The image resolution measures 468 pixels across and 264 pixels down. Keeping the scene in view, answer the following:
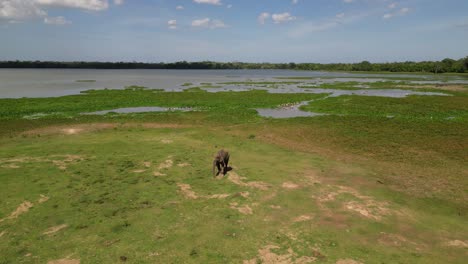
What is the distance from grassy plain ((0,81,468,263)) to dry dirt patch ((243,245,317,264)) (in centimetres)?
4

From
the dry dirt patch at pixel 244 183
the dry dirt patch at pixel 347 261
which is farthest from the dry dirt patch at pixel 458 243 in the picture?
the dry dirt patch at pixel 244 183

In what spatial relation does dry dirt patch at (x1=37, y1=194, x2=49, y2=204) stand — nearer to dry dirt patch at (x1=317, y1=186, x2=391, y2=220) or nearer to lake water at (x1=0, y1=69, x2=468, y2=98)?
dry dirt patch at (x1=317, y1=186, x2=391, y2=220)

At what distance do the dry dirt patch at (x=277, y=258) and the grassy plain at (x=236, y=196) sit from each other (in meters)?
0.04

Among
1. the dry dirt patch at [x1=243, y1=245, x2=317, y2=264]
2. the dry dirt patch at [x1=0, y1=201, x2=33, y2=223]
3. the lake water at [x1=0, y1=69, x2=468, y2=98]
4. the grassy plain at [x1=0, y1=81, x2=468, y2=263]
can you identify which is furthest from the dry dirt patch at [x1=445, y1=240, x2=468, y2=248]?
the lake water at [x1=0, y1=69, x2=468, y2=98]

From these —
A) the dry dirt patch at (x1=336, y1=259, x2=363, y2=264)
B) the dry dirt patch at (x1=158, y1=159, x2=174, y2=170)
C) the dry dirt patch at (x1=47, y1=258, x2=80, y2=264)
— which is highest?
the dry dirt patch at (x1=158, y1=159, x2=174, y2=170)

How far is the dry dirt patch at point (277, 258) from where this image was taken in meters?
8.67

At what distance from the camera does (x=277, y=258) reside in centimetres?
883

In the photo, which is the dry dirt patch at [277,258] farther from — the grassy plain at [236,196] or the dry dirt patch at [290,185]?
the dry dirt patch at [290,185]

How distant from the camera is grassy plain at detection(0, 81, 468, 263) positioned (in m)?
9.22

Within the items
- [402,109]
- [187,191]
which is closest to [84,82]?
[402,109]

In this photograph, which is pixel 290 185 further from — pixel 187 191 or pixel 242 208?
pixel 187 191

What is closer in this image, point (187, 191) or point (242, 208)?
point (242, 208)

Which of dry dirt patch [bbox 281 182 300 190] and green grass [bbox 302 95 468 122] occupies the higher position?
green grass [bbox 302 95 468 122]

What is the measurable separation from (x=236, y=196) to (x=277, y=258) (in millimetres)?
4297
